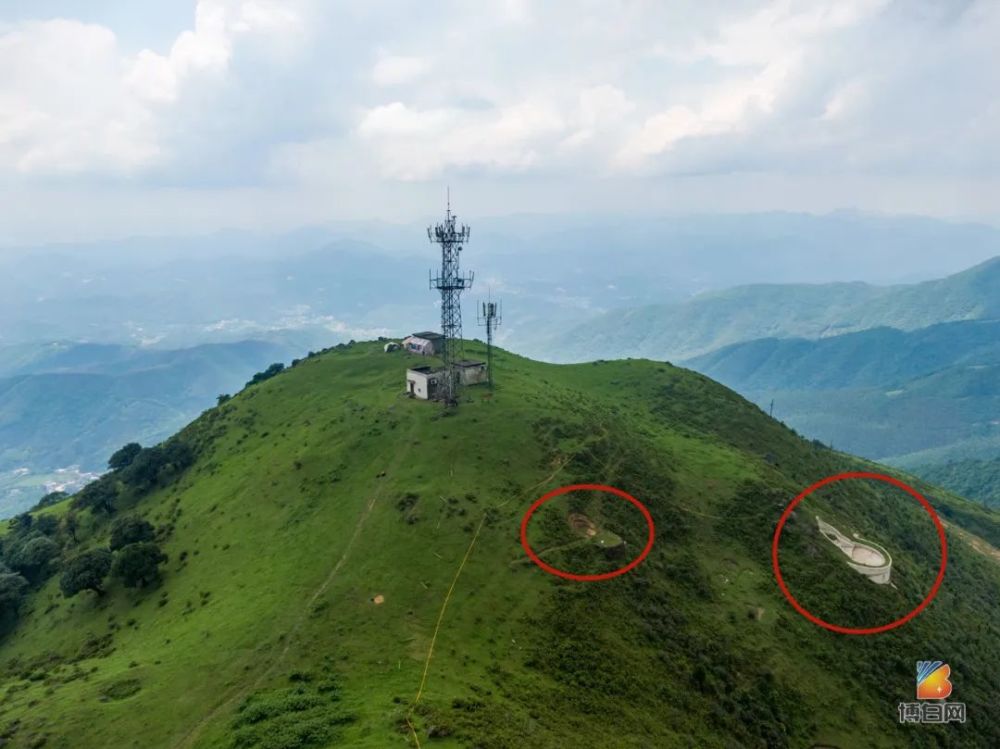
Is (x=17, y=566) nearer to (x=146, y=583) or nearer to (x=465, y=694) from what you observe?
(x=146, y=583)

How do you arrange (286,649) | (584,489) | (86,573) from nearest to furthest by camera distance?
(286,649), (86,573), (584,489)

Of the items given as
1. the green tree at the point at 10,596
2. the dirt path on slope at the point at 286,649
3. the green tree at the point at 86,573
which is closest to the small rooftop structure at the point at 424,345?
the dirt path on slope at the point at 286,649

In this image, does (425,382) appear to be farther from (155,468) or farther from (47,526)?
(47,526)

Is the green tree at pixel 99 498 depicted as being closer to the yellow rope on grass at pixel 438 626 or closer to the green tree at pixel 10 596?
the green tree at pixel 10 596

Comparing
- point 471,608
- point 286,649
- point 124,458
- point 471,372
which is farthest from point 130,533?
point 471,372

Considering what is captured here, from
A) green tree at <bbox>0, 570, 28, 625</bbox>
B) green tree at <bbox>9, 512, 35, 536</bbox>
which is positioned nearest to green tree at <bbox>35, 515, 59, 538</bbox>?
green tree at <bbox>9, 512, 35, 536</bbox>

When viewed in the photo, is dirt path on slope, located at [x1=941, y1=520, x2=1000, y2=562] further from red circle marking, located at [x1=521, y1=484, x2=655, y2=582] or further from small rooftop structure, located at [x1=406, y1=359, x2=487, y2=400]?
small rooftop structure, located at [x1=406, y1=359, x2=487, y2=400]

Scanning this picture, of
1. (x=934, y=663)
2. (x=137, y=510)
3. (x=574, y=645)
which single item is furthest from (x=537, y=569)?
(x=137, y=510)
